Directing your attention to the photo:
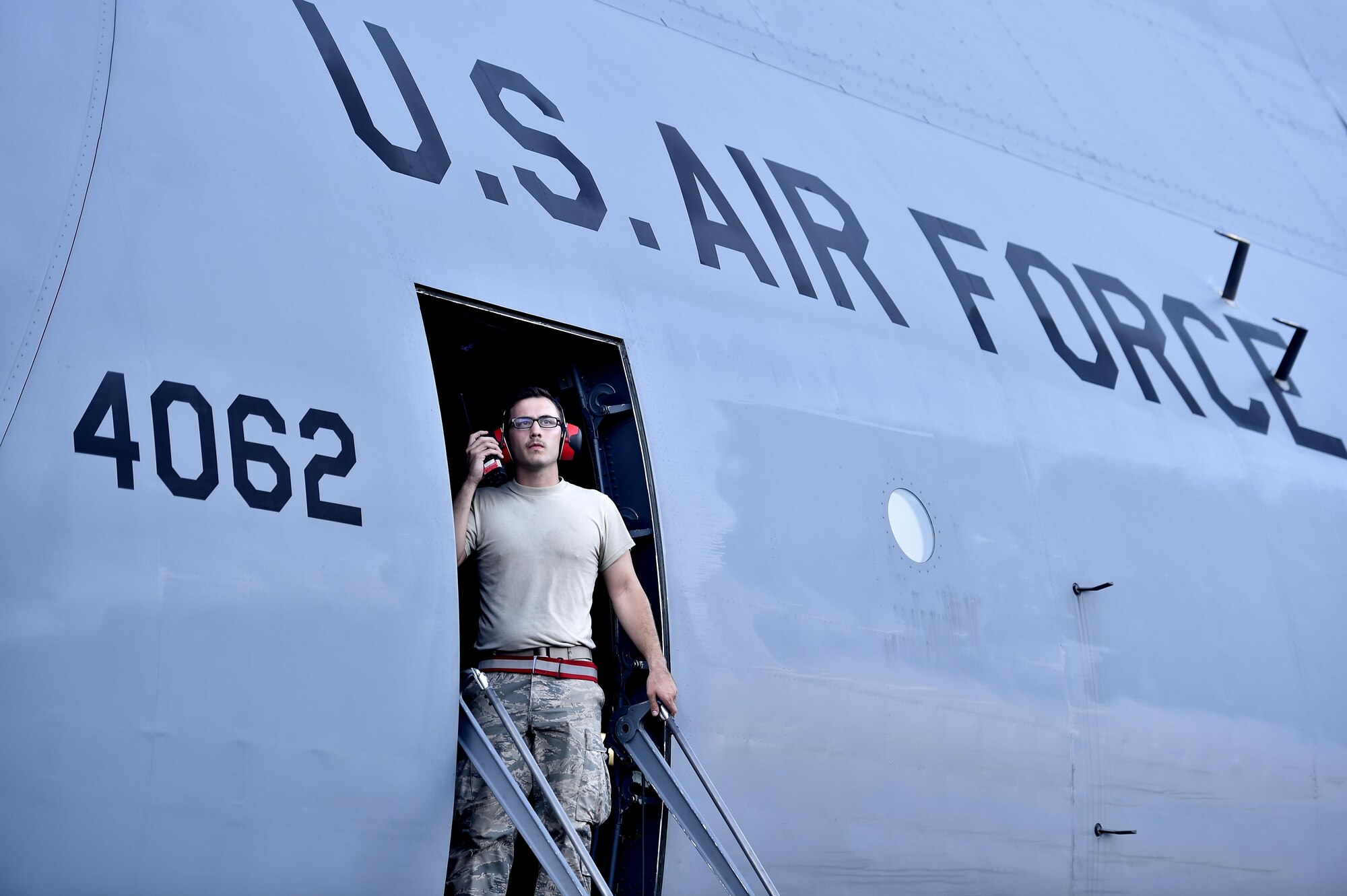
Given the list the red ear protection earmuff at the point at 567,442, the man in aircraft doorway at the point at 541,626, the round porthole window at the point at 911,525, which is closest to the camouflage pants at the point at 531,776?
the man in aircraft doorway at the point at 541,626

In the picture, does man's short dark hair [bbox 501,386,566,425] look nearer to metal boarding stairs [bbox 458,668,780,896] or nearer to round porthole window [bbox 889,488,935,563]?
metal boarding stairs [bbox 458,668,780,896]

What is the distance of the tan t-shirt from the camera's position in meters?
4.86

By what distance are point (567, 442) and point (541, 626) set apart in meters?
0.75

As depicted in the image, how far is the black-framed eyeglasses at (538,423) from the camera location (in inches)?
199

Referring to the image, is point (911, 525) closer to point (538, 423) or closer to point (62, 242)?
point (538, 423)

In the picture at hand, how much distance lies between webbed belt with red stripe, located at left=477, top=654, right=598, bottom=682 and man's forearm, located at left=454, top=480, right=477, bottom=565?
1.20ft

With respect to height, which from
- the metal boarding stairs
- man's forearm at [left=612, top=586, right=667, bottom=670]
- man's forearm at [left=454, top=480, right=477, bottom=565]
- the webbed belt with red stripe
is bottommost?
the metal boarding stairs

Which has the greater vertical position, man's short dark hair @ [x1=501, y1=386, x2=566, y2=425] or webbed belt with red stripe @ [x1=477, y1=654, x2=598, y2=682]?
man's short dark hair @ [x1=501, y1=386, x2=566, y2=425]

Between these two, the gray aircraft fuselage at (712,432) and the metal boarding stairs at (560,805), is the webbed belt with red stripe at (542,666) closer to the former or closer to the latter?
the metal boarding stairs at (560,805)

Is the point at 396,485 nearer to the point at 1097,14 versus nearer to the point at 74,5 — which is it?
the point at 74,5

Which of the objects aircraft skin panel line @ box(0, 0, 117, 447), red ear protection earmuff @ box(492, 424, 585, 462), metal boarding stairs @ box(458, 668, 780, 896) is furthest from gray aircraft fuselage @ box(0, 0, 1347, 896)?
red ear protection earmuff @ box(492, 424, 585, 462)

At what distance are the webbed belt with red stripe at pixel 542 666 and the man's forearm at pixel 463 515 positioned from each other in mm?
367

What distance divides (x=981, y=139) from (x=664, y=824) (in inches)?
174

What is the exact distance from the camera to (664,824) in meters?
4.92
